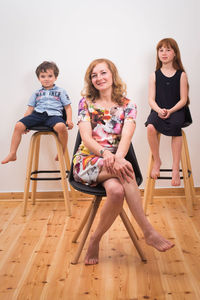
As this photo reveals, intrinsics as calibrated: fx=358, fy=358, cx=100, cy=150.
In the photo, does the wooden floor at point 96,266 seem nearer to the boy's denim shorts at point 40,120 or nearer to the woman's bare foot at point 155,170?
the woman's bare foot at point 155,170

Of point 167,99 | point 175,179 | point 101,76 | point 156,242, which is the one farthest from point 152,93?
point 156,242

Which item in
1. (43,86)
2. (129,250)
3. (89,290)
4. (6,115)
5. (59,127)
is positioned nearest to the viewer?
(89,290)

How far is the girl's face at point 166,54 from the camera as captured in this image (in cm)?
284

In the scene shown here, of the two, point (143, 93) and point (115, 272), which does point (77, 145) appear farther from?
point (143, 93)

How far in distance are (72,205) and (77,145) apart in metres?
1.10

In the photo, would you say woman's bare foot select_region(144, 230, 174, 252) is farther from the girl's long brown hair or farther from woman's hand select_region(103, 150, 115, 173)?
the girl's long brown hair

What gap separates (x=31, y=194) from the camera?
324cm

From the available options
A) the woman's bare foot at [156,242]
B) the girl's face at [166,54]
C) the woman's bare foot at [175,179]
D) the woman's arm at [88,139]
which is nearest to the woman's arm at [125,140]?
the woman's arm at [88,139]

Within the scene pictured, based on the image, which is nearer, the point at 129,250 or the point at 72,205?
the point at 129,250

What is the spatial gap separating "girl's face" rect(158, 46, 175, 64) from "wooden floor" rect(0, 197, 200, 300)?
1.23 meters

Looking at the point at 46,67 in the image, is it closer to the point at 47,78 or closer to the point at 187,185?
the point at 47,78

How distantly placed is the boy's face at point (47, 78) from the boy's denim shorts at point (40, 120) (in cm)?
25

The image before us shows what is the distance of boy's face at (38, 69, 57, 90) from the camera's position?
2.94 meters

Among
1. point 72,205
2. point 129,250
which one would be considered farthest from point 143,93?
point 129,250
